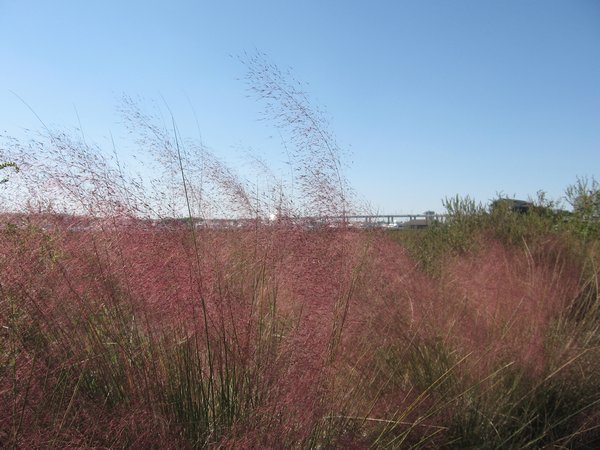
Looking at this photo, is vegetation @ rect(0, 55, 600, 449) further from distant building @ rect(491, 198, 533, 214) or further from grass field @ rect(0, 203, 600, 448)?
distant building @ rect(491, 198, 533, 214)

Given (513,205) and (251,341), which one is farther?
(513,205)

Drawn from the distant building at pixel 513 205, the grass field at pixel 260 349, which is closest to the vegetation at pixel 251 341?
the grass field at pixel 260 349

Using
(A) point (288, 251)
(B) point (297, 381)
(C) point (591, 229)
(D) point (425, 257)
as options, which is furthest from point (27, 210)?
(C) point (591, 229)

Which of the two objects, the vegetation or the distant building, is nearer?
the vegetation

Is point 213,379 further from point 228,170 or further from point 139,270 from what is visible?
point 228,170

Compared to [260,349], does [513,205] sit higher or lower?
higher

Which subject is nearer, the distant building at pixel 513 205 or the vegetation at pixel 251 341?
the vegetation at pixel 251 341

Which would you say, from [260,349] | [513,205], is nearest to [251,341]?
[260,349]

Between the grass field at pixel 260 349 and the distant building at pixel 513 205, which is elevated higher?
the distant building at pixel 513 205

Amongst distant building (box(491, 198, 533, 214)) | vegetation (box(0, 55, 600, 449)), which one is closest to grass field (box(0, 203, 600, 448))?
vegetation (box(0, 55, 600, 449))

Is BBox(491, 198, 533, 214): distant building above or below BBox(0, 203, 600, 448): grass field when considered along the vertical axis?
above

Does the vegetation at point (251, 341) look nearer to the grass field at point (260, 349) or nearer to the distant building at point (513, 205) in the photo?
the grass field at point (260, 349)

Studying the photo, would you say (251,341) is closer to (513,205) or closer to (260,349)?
(260,349)

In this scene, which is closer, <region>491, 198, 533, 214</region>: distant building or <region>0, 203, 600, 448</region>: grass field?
<region>0, 203, 600, 448</region>: grass field
